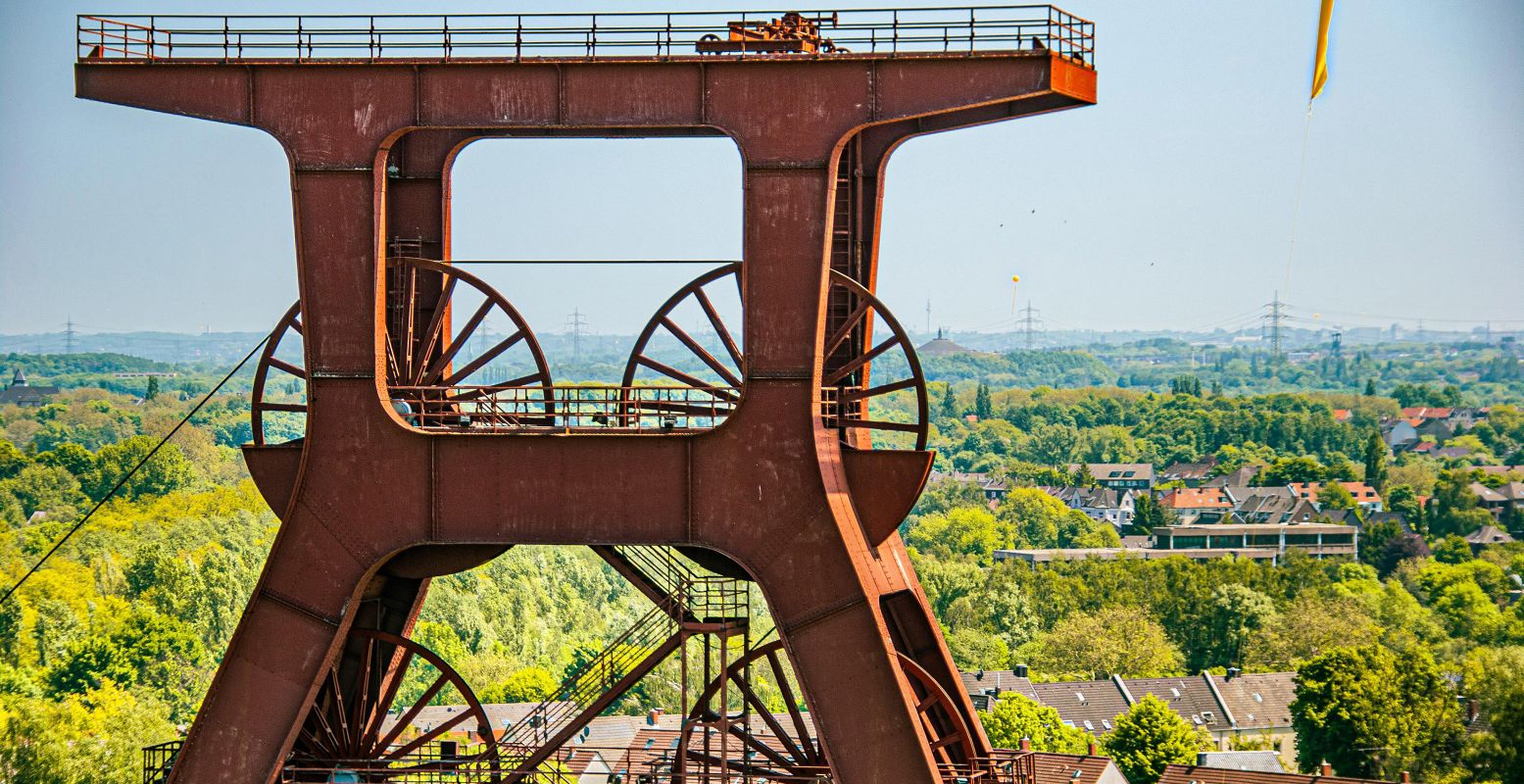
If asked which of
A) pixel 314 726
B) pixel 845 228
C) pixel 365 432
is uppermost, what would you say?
pixel 845 228

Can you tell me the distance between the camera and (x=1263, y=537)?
18600 cm

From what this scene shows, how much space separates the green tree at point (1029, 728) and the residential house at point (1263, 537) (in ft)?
322

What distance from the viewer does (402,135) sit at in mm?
26719

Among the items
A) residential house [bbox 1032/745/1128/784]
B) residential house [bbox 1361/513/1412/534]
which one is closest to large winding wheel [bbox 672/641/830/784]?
residential house [bbox 1032/745/1128/784]

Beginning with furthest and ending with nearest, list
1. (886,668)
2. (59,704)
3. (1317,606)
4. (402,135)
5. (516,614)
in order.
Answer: (1317,606)
(516,614)
(59,704)
(402,135)
(886,668)

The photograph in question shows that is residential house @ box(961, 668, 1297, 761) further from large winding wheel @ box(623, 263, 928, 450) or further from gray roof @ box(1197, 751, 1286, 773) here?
large winding wheel @ box(623, 263, 928, 450)

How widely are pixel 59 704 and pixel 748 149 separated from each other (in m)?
69.8

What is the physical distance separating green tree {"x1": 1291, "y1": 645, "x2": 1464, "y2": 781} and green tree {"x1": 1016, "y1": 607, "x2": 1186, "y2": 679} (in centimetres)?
2567

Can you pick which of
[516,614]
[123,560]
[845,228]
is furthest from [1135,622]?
[845,228]

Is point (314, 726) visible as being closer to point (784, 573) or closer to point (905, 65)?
point (784, 573)

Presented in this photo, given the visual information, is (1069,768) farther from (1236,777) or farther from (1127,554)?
A: (1127,554)

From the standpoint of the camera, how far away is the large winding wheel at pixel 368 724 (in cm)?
2662

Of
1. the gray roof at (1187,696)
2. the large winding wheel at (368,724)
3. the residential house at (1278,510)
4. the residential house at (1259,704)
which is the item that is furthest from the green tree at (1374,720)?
the residential house at (1278,510)

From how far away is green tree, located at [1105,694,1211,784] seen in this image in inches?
3083
